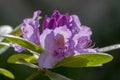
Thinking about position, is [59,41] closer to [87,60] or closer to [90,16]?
[87,60]

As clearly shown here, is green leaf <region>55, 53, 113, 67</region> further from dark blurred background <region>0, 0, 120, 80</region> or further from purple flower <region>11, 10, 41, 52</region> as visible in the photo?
dark blurred background <region>0, 0, 120, 80</region>

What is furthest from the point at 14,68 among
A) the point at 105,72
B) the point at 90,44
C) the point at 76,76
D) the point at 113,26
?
the point at 90,44

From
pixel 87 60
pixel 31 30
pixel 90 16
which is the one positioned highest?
pixel 90 16

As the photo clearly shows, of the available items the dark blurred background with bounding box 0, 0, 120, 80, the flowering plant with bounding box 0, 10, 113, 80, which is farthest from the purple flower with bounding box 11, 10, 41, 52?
the dark blurred background with bounding box 0, 0, 120, 80

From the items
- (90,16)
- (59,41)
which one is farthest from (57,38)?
(90,16)

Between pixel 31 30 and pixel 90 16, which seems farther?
pixel 90 16

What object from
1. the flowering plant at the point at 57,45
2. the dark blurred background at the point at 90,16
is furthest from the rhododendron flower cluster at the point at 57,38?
the dark blurred background at the point at 90,16
